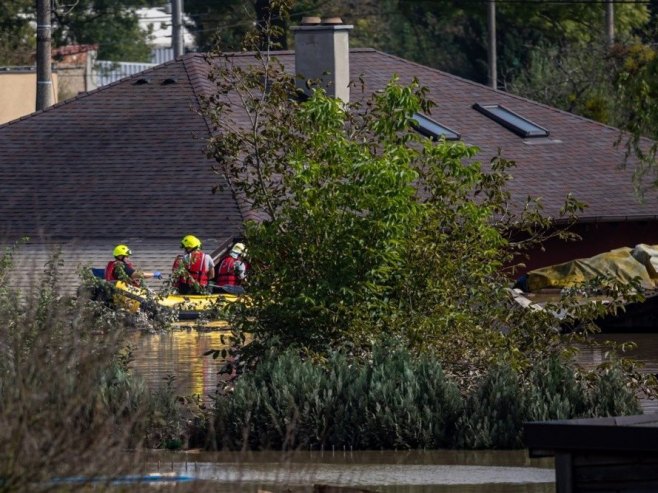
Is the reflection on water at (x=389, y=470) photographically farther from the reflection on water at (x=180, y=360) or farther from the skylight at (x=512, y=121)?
the skylight at (x=512, y=121)

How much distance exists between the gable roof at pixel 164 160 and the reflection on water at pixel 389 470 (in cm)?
1623

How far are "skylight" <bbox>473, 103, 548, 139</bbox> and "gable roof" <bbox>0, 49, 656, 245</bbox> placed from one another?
0.19 m

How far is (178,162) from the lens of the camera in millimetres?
32969

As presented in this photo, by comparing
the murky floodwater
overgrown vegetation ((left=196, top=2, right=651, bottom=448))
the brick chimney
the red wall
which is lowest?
the red wall

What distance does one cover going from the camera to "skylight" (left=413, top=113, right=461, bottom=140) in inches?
1335

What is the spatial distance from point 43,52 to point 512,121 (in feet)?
34.2

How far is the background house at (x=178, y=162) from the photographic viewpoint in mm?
31328

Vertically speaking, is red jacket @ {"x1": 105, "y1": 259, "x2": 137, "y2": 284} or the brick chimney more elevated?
the brick chimney

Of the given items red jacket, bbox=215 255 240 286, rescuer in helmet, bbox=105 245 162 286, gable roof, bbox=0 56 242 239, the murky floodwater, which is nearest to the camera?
the murky floodwater

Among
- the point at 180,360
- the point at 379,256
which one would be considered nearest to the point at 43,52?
the point at 180,360

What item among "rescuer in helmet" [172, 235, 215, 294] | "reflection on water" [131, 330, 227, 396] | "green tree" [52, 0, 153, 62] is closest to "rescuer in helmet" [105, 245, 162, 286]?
"rescuer in helmet" [172, 235, 215, 294]

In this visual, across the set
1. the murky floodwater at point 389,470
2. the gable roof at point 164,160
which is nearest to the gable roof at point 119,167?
the gable roof at point 164,160

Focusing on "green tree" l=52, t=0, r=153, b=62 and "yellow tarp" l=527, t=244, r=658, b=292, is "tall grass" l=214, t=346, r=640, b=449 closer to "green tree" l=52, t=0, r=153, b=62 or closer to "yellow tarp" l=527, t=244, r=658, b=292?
"yellow tarp" l=527, t=244, r=658, b=292

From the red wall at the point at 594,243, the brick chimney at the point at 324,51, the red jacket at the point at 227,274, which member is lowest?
the red wall at the point at 594,243
